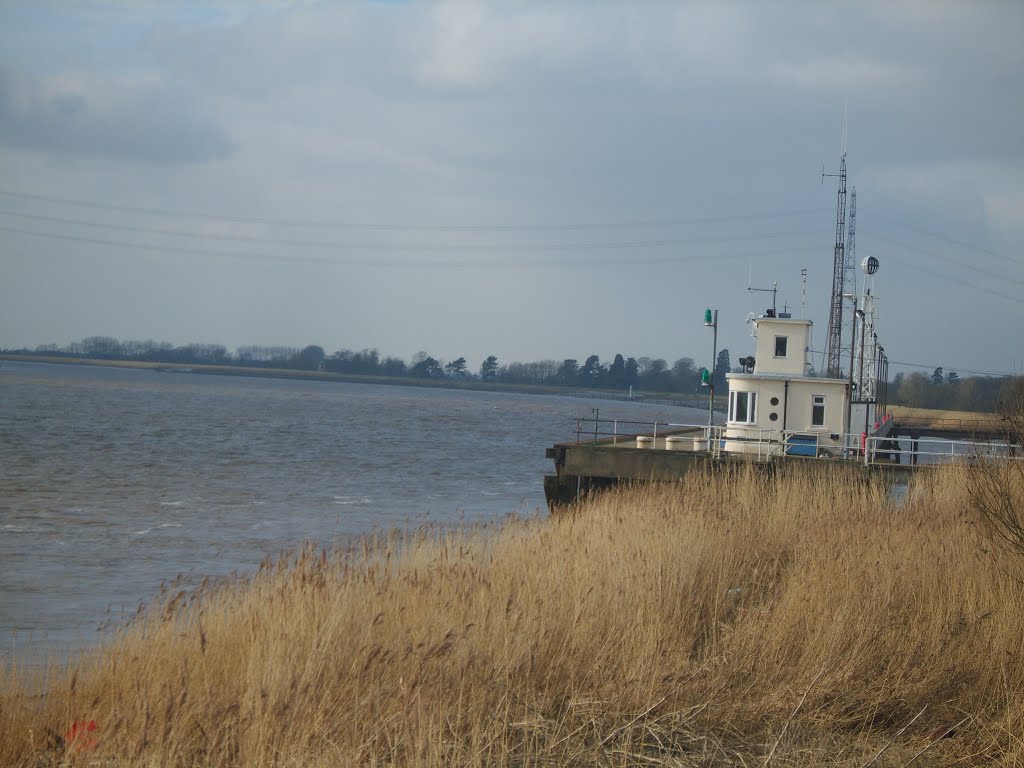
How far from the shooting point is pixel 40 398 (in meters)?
87.5

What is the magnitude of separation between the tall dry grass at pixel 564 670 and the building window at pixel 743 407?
721 inches

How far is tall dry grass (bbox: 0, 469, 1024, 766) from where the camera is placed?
571 cm

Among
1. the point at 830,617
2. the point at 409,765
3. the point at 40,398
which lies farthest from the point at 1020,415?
the point at 40,398

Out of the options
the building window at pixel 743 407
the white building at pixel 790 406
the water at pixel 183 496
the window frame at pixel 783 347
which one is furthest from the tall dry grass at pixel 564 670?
the window frame at pixel 783 347

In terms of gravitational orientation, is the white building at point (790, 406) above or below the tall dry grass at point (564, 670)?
above

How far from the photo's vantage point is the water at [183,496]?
51.2ft

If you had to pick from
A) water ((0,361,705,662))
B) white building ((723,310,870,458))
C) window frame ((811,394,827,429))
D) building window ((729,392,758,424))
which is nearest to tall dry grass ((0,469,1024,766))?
water ((0,361,705,662))

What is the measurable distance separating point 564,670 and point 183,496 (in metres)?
24.0

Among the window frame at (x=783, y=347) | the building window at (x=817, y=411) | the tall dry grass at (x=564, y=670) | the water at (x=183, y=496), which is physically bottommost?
the water at (x=183, y=496)

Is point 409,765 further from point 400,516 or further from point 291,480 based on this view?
point 291,480

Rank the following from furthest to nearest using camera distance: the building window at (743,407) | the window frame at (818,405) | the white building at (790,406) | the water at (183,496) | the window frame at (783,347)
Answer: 1. the window frame at (783,347)
2. the building window at (743,407)
3. the window frame at (818,405)
4. the white building at (790,406)
5. the water at (183,496)

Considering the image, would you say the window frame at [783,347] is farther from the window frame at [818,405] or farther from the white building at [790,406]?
the window frame at [818,405]

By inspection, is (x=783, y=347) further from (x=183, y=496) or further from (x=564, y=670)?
(x=564, y=670)

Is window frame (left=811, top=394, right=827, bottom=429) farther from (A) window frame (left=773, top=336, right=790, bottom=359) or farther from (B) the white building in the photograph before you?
(A) window frame (left=773, top=336, right=790, bottom=359)
